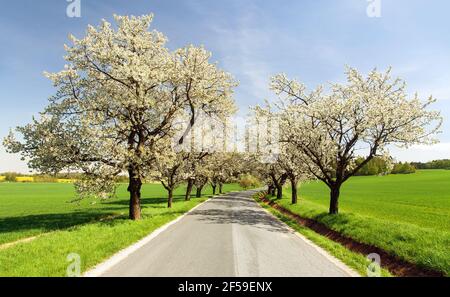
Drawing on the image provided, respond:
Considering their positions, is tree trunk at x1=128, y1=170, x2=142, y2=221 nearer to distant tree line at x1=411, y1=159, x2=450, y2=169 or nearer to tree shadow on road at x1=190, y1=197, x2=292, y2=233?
tree shadow on road at x1=190, y1=197, x2=292, y2=233

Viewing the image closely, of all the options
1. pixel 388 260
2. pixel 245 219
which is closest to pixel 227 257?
pixel 388 260

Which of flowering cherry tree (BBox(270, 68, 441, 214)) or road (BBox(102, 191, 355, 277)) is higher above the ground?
flowering cherry tree (BBox(270, 68, 441, 214))

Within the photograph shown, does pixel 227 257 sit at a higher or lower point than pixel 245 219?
higher

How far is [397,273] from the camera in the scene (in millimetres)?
11641

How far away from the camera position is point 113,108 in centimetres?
2222

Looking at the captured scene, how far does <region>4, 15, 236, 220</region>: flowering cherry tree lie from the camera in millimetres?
20453

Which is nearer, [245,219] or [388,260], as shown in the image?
[388,260]

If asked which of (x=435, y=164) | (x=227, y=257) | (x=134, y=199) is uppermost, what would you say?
(x=435, y=164)

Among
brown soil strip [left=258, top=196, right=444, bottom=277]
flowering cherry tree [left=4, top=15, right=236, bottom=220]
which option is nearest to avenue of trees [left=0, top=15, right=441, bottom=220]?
flowering cherry tree [left=4, top=15, right=236, bottom=220]

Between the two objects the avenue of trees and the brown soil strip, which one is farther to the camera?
the avenue of trees

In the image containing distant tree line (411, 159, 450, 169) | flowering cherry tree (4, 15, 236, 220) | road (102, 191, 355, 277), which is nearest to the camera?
road (102, 191, 355, 277)

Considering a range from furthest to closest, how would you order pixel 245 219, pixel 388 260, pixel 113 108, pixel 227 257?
pixel 245 219 → pixel 113 108 → pixel 388 260 → pixel 227 257

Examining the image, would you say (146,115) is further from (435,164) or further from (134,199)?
(435,164)

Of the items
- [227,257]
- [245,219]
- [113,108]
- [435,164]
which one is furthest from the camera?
[435,164]
